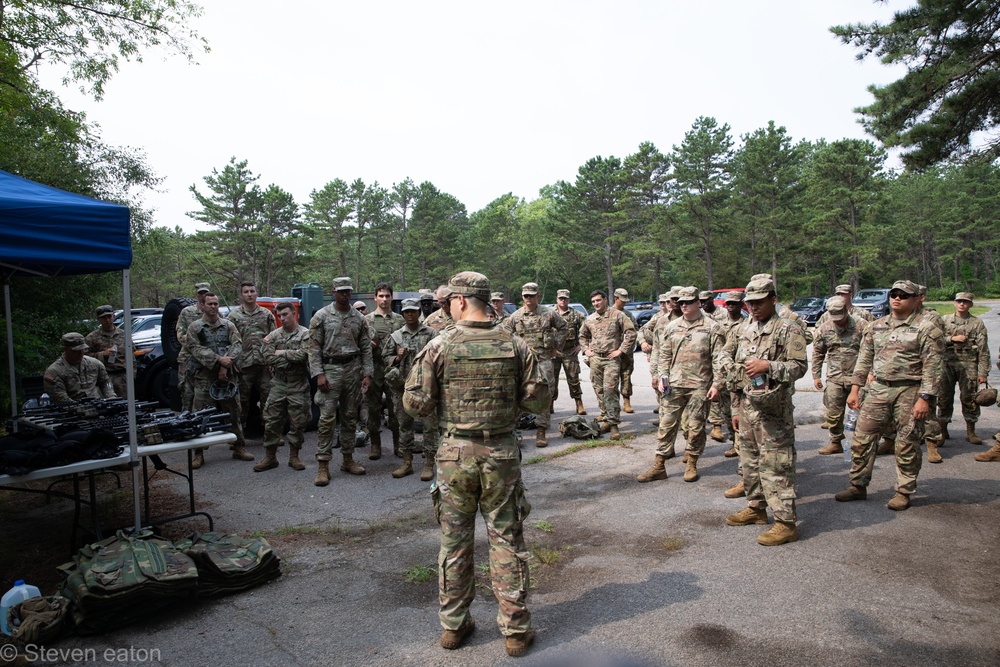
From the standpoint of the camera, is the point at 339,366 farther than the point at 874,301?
No

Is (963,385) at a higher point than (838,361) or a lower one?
lower

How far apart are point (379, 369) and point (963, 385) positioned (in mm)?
7306

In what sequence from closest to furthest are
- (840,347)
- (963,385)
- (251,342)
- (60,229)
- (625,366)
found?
(60,229), (840,347), (963,385), (251,342), (625,366)

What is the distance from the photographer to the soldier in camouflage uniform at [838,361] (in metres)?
7.38

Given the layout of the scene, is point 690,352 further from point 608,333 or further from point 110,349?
point 110,349

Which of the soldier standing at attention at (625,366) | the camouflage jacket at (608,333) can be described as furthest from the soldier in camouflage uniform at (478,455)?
the soldier standing at attention at (625,366)

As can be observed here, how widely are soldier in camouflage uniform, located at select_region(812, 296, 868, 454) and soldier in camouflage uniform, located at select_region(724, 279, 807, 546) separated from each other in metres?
2.84

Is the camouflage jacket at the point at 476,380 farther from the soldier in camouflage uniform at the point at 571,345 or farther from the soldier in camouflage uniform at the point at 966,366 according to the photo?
the soldier in camouflage uniform at the point at 966,366

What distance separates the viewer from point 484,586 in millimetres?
4176

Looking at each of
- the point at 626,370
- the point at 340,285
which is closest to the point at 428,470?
the point at 340,285

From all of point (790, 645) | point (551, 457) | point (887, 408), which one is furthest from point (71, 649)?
point (887, 408)

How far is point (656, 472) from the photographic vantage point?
6520 mm

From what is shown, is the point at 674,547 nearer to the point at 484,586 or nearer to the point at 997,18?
the point at 484,586

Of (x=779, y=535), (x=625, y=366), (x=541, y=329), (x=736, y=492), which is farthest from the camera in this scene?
(x=625, y=366)
